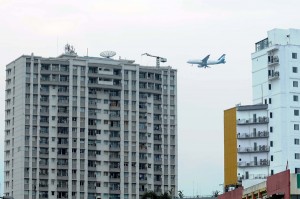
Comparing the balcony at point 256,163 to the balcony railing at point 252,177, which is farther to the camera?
the balcony at point 256,163

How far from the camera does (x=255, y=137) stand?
184 m

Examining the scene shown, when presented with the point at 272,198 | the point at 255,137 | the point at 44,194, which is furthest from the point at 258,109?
the point at 272,198

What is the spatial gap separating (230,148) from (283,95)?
54.5 feet

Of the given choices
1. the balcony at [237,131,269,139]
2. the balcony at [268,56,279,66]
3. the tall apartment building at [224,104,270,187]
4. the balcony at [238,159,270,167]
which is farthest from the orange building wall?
the balcony at [268,56,279,66]

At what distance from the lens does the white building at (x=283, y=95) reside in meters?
179

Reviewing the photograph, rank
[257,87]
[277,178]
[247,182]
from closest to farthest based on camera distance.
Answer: [277,178], [247,182], [257,87]

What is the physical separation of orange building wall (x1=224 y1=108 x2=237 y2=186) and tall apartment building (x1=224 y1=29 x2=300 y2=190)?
23 centimetres

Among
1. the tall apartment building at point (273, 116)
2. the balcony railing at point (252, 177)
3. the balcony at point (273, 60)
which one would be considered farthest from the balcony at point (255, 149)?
the balcony at point (273, 60)

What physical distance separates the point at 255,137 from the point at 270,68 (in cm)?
1428

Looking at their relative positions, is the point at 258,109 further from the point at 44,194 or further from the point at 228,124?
the point at 44,194

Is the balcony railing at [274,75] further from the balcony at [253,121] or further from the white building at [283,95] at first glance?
the balcony at [253,121]

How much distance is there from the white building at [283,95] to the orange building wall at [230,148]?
27.4 ft

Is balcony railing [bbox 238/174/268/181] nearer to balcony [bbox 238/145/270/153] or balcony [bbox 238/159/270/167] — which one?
balcony [bbox 238/159/270/167]

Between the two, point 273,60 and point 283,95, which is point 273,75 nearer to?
point 273,60
